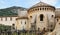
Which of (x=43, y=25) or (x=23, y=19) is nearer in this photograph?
(x=43, y=25)

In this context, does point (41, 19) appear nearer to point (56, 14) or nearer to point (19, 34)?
point (56, 14)

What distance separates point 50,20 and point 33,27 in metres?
5.38

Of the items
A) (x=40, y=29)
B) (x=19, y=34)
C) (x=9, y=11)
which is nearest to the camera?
(x=19, y=34)

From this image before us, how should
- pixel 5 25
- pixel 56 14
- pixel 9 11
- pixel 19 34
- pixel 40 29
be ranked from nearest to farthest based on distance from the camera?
1. pixel 19 34
2. pixel 40 29
3. pixel 56 14
4. pixel 5 25
5. pixel 9 11

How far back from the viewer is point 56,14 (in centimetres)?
6719

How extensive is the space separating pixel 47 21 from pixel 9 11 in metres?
53.9

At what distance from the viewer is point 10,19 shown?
78688 mm

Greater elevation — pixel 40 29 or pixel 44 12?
pixel 44 12

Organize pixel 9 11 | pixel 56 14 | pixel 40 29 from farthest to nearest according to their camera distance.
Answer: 1. pixel 9 11
2. pixel 56 14
3. pixel 40 29

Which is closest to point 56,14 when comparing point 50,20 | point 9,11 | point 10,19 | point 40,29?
point 50,20

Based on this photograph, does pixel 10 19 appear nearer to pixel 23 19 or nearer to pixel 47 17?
pixel 23 19

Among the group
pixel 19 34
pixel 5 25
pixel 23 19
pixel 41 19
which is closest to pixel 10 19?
pixel 5 25

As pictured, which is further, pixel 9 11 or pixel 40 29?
pixel 9 11

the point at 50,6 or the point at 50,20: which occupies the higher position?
the point at 50,6
